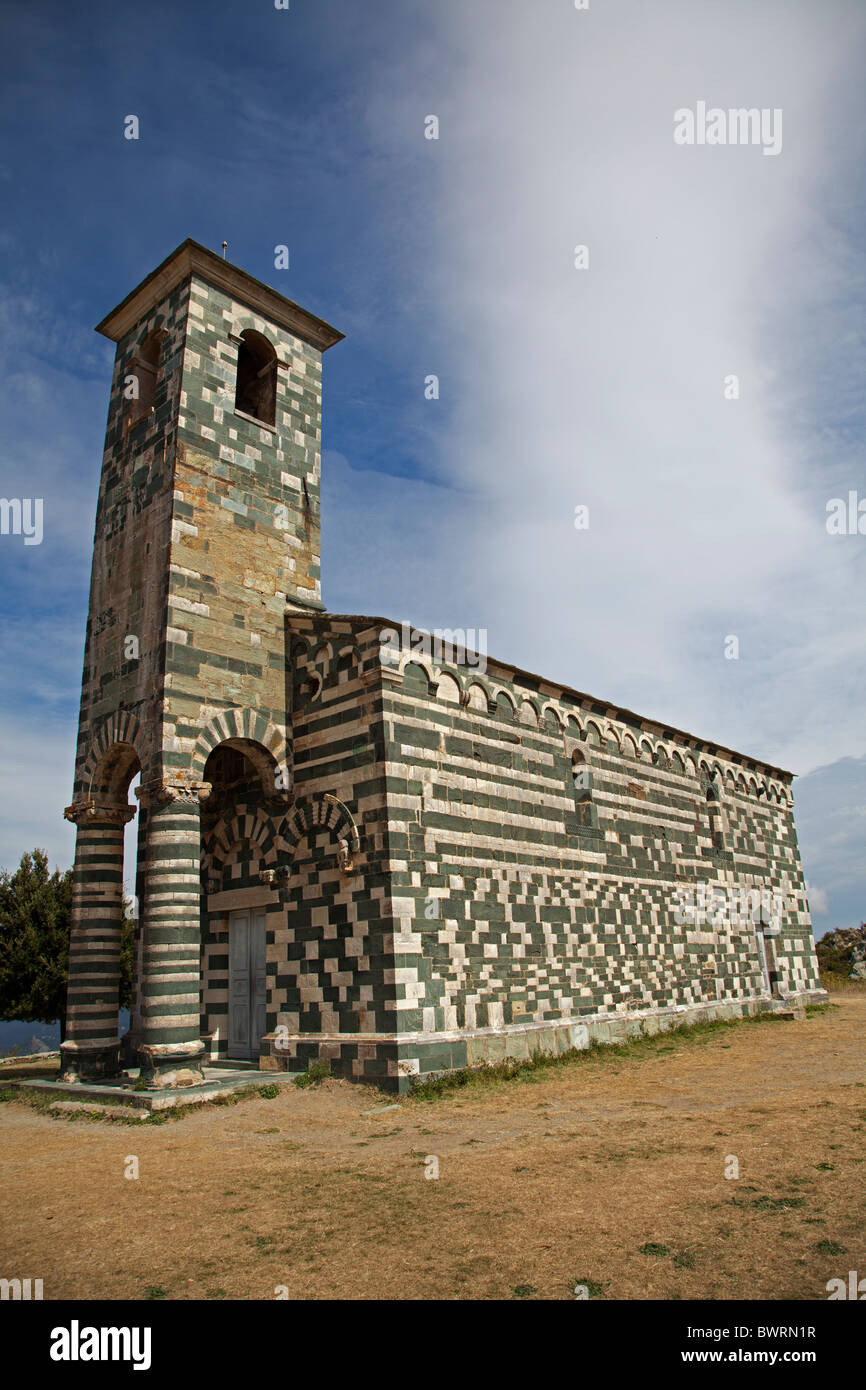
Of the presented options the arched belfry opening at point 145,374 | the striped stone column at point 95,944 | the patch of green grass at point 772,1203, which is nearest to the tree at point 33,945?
the striped stone column at point 95,944

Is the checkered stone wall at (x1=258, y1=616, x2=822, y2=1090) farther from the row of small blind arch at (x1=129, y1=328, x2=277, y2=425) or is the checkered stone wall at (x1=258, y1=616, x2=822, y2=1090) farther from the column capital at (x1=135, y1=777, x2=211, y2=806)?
the row of small blind arch at (x1=129, y1=328, x2=277, y2=425)

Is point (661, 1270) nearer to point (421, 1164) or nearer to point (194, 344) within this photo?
point (421, 1164)

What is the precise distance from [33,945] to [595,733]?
16.9 meters

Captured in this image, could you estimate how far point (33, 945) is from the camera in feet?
81.0

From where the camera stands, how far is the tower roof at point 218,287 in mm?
17000

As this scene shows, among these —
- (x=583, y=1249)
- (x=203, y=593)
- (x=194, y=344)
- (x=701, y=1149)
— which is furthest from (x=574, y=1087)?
(x=194, y=344)

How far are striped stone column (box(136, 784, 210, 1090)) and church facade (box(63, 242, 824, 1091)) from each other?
0.13 feet

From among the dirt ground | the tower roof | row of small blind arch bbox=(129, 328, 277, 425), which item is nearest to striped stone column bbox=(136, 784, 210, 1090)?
the dirt ground

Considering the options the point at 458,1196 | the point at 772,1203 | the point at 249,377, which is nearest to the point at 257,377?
the point at 249,377

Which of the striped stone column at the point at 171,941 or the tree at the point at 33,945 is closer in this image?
the striped stone column at the point at 171,941

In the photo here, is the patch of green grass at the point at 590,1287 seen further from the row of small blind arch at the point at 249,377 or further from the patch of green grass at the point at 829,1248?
the row of small blind arch at the point at 249,377

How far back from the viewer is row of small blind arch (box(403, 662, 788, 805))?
53.5 ft

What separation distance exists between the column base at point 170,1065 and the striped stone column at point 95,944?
8.88 feet

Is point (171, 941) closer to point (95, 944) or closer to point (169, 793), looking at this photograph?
point (169, 793)
